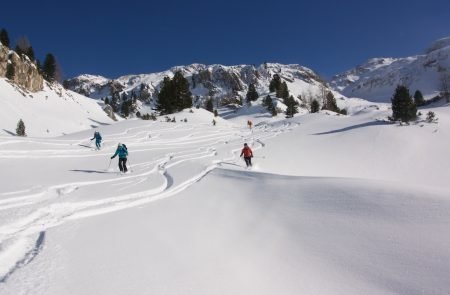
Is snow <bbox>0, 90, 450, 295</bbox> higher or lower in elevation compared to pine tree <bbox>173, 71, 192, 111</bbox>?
lower

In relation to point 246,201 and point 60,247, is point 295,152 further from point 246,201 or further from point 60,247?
point 60,247

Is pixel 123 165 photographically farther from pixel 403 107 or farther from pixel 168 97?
pixel 168 97

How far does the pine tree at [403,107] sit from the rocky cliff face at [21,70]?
5157cm

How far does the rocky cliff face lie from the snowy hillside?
1394 millimetres

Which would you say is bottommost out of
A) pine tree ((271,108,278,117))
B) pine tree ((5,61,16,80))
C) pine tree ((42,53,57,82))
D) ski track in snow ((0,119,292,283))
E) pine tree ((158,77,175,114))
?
ski track in snow ((0,119,292,283))

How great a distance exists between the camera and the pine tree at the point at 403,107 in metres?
32.1

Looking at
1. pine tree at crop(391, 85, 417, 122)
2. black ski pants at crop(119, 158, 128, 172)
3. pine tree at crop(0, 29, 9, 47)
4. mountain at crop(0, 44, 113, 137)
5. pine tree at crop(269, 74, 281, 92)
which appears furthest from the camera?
pine tree at crop(269, 74, 281, 92)

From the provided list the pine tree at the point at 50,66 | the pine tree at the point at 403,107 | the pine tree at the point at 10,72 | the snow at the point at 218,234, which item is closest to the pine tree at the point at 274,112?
the pine tree at the point at 403,107

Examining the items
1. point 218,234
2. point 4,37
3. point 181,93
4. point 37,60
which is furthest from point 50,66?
point 218,234

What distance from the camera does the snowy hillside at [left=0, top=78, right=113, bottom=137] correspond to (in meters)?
43.5

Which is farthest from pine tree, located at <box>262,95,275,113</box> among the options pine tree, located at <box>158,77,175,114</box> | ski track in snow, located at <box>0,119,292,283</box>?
ski track in snow, located at <box>0,119,292,283</box>

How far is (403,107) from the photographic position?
1272 inches

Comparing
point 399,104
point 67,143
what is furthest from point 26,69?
point 399,104

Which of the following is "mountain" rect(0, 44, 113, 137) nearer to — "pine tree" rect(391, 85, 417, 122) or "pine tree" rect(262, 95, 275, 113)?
"pine tree" rect(262, 95, 275, 113)
